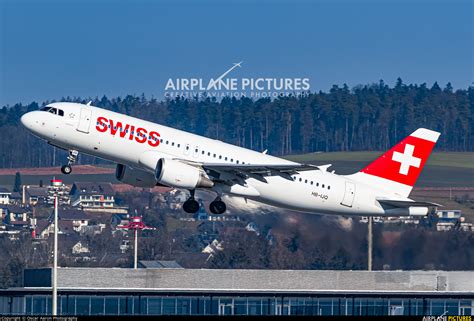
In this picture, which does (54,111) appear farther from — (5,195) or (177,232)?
(5,195)

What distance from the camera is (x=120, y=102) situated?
16450cm

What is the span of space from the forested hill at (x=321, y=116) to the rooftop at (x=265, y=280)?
74.4 meters

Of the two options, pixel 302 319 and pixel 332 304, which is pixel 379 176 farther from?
pixel 302 319

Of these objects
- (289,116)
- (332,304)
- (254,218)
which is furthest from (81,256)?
(289,116)

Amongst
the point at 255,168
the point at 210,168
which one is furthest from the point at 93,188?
the point at 255,168

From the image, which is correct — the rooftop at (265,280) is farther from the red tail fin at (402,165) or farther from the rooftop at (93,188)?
the rooftop at (93,188)

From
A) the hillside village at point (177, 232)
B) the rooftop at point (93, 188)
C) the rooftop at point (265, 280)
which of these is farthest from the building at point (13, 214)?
the rooftop at point (265, 280)

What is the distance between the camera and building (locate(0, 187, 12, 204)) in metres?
117

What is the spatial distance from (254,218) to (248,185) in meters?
17.9

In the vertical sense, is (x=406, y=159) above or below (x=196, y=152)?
above

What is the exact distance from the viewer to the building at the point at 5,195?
11738 centimetres

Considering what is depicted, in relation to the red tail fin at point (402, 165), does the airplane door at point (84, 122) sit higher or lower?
higher

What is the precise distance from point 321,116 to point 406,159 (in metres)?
98.8

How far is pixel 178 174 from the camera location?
55.2m
